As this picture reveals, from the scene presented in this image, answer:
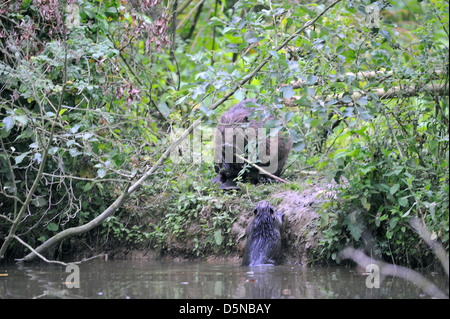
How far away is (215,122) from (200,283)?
4.38 ft

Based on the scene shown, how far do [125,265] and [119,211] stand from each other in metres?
0.95

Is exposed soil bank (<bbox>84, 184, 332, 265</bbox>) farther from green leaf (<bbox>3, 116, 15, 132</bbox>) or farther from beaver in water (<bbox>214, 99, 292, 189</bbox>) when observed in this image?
green leaf (<bbox>3, 116, 15, 132</bbox>)

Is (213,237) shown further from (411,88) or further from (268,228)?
(411,88)

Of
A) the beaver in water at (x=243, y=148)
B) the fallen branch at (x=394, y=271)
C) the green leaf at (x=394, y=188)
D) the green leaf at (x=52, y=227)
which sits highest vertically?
the beaver in water at (x=243, y=148)

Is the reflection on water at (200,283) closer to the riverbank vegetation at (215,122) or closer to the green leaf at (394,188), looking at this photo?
the riverbank vegetation at (215,122)

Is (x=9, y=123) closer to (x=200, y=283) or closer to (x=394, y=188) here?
(x=200, y=283)

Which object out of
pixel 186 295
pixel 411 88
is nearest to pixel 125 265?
pixel 186 295

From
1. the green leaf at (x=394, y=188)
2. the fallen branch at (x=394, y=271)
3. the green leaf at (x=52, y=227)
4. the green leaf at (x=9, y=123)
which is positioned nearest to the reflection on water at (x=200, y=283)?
the fallen branch at (x=394, y=271)

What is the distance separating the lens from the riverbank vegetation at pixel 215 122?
4.22 m

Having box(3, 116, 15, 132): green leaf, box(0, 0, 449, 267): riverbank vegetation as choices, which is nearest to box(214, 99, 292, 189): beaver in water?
box(0, 0, 449, 267): riverbank vegetation

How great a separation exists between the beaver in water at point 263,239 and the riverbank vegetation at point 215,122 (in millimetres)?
235

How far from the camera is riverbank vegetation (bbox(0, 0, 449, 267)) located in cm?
422

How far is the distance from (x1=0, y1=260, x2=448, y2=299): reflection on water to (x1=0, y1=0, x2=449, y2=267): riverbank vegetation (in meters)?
0.30
